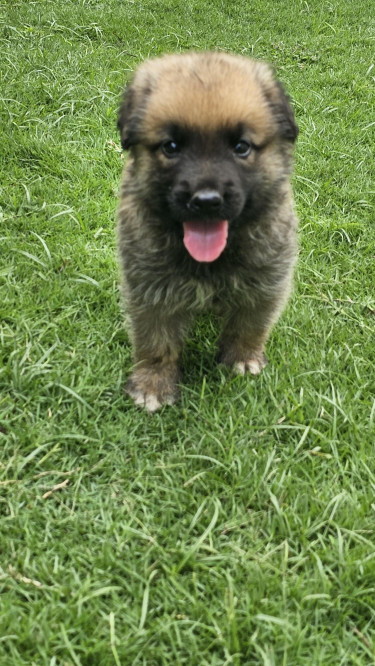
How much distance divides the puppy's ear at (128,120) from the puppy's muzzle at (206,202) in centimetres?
37

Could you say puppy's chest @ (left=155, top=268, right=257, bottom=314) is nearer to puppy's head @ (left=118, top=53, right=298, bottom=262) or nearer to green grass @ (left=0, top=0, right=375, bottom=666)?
puppy's head @ (left=118, top=53, right=298, bottom=262)

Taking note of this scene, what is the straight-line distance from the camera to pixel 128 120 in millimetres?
2168

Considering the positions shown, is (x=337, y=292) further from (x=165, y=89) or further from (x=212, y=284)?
(x=165, y=89)

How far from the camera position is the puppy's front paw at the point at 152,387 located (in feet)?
8.75

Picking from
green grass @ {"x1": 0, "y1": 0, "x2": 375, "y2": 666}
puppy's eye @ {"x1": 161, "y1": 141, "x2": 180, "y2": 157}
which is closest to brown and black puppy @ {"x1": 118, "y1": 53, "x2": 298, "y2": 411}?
puppy's eye @ {"x1": 161, "y1": 141, "x2": 180, "y2": 157}

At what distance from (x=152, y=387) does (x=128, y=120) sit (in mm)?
1082

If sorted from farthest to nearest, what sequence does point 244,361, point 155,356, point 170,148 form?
point 244,361 → point 155,356 → point 170,148

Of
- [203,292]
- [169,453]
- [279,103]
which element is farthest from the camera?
[169,453]

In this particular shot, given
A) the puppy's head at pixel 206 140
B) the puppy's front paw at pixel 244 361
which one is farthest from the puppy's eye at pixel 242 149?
the puppy's front paw at pixel 244 361

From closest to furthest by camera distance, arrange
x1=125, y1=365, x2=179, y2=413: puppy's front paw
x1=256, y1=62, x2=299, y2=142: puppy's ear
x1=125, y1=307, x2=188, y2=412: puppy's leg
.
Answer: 1. x1=256, y1=62, x2=299, y2=142: puppy's ear
2. x1=125, y1=307, x2=188, y2=412: puppy's leg
3. x1=125, y1=365, x2=179, y2=413: puppy's front paw

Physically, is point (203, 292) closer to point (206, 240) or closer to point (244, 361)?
point (206, 240)

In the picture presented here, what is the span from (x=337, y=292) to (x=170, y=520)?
1.67m

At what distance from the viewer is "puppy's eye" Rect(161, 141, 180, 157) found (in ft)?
6.74

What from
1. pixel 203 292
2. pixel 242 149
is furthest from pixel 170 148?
pixel 203 292
